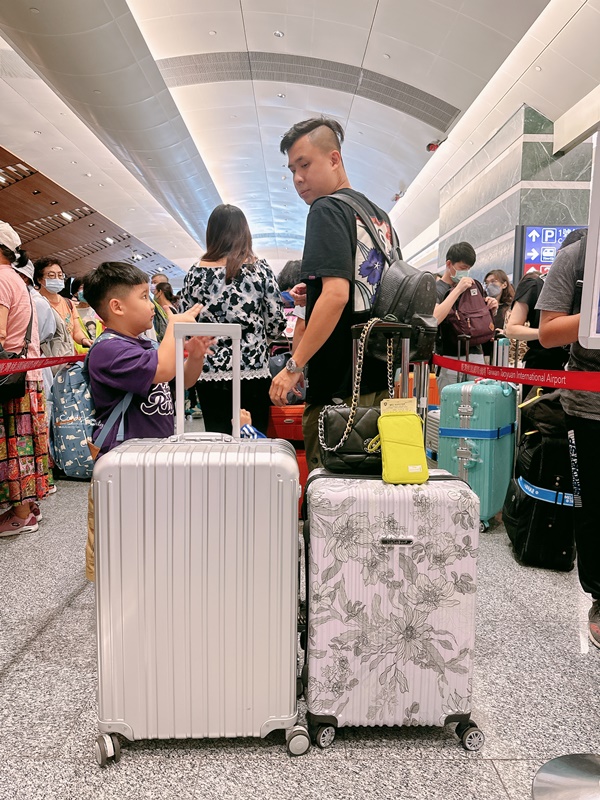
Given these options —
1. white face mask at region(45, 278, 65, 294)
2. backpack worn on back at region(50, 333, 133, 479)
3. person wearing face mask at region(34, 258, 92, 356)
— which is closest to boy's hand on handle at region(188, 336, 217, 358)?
backpack worn on back at region(50, 333, 133, 479)

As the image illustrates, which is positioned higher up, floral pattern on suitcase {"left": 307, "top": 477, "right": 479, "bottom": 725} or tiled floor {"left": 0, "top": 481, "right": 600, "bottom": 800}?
floral pattern on suitcase {"left": 307, "top": 477, "right": 479, "bottom": 725}

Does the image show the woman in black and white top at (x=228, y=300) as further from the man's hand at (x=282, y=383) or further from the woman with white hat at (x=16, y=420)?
the woman with white hat at (x=16, y=420)

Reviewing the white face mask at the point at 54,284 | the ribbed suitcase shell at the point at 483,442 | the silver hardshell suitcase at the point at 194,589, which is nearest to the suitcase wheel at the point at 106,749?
the silver hardshell suitcase at the point at 194,589

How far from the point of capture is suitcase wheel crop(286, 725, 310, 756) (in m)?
1.25

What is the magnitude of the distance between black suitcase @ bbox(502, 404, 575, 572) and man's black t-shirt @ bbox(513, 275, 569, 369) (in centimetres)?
56

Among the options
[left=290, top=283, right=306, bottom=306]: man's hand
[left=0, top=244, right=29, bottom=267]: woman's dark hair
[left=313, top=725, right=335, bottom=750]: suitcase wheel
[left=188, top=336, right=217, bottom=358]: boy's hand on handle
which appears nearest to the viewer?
[left=313, top=725, right=335, bottom=750]: suitcase wheel

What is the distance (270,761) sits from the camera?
124cm

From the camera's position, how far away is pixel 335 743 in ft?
4.27

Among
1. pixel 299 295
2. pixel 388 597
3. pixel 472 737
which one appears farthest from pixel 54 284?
pixel 472 737

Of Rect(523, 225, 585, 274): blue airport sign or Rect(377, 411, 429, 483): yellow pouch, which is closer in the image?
Rect(377, 411, 429, 483): yellow pouch

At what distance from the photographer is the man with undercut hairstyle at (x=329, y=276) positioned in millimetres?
1538

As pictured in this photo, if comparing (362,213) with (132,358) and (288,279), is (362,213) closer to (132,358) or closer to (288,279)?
(132,358)

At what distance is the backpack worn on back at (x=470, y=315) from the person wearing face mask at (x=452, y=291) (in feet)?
0.14

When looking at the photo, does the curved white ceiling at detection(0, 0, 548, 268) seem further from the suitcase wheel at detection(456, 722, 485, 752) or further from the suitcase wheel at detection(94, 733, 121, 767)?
the suitcase wheel at detection(456, 722, 485, 752)
